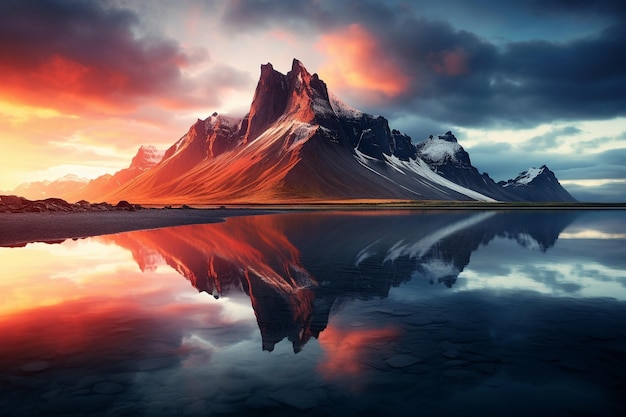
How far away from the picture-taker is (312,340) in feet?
36.1

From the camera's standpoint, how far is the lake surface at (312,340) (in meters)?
7.69

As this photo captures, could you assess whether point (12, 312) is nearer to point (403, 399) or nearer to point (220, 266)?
point (220, 266)

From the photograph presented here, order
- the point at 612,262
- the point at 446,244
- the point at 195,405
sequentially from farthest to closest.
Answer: the point at 446,244, the point at 612,262, the point at 195,405

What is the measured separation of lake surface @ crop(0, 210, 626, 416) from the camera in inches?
303

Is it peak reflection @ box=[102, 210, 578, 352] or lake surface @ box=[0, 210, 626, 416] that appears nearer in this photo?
lake surface @ box=[0, 210, 626, 416]

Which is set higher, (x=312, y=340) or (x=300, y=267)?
(x=300, y=267)

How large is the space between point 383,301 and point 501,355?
5.64 m

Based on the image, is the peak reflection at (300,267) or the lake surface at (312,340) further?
the peak reflection at (300,267)

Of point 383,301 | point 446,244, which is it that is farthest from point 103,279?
point 446,244

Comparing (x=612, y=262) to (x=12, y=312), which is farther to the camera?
(x=612, y=262)

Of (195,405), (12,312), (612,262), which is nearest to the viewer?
(195,405)

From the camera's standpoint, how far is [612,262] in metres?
25.7

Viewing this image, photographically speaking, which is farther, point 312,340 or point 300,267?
point 300,267

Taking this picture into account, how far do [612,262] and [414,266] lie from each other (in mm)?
13133
